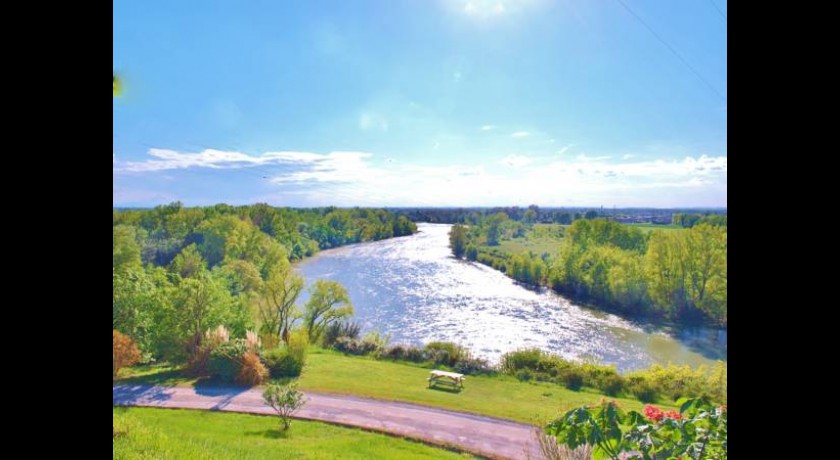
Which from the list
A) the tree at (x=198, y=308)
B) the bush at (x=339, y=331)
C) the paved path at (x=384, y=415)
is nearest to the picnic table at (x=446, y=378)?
the paved path at (x=384, y=415)

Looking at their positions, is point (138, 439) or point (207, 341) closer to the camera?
point (138, 439)

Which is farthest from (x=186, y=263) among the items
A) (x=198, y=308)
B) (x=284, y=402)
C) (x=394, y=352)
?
(x=394, y=352)

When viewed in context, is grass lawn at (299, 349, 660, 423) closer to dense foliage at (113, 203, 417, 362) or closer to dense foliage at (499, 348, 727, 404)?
dense foliage at (499, 348, 727, 404)

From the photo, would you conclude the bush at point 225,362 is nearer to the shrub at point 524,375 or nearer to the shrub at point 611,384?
the shrub at point 524,375

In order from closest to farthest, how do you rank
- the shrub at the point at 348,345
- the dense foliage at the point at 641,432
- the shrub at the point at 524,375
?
the dense foliage at the point at 641,432 → the shrub at the point at 524,375 → the shrub at the point at 348,345
